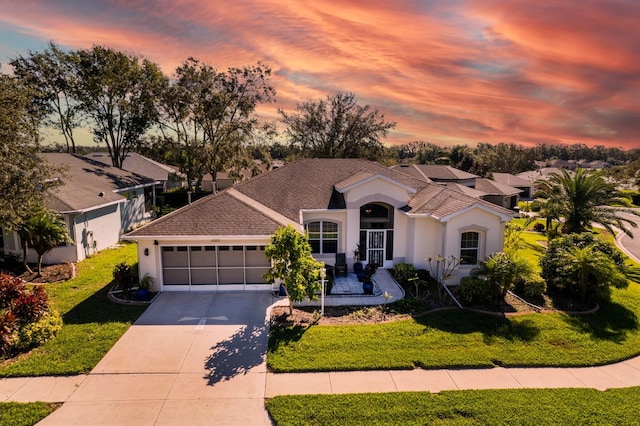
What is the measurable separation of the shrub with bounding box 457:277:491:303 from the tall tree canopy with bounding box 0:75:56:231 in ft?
62.3

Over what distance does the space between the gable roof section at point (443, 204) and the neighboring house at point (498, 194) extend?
22.9 m

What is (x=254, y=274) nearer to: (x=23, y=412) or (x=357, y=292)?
(x=357, y=292)

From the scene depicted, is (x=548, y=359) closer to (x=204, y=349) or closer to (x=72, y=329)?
(x=204, y=349)

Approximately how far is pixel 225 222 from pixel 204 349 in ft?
20.4

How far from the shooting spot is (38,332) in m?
12.0

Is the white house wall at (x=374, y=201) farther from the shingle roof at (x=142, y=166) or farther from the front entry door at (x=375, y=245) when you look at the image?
the shingle roof at (x=142, y=166)

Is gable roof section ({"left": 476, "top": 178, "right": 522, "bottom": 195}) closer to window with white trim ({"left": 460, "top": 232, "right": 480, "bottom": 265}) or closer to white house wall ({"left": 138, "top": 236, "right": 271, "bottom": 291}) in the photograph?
window with white trim ({"left": 460, "top": 232, "right": 480, "bottom": 265})

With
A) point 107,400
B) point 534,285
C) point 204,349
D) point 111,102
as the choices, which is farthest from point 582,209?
point 111,102

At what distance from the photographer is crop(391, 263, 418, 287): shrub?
1808 centimetres

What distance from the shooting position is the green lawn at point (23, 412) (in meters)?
8.57

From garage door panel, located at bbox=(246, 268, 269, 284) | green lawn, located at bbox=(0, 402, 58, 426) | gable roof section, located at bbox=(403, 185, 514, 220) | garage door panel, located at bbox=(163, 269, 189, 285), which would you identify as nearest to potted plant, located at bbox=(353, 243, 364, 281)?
gable roof section, located at bbox=(403, 185, 514, 220)

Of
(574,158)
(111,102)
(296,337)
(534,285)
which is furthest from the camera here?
(574,158)

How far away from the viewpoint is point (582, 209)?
2266 centimetres

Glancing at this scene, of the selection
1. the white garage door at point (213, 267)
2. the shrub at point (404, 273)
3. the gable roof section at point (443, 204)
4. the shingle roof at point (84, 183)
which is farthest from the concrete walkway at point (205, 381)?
the shingle roof at point (84, 183)
